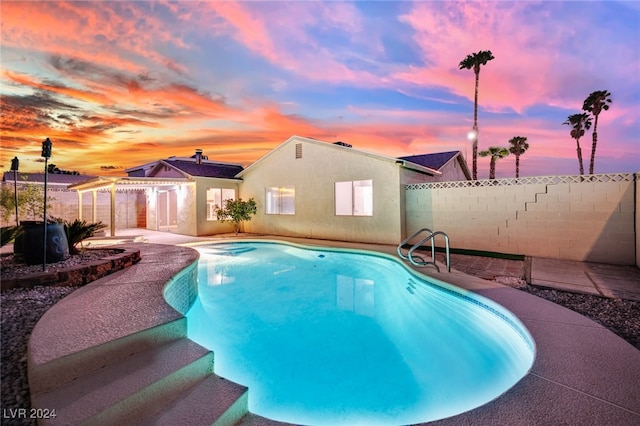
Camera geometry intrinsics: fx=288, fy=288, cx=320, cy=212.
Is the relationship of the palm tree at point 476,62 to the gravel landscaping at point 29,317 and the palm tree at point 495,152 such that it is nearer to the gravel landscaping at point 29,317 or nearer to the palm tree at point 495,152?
the palm tree at point 495,152

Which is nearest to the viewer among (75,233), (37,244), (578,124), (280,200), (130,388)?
(130,388)

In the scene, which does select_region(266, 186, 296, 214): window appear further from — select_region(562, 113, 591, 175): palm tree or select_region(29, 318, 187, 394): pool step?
select_region(562, 113, 591, 175): palm tree

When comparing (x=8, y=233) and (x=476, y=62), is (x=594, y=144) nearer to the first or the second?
(x=476, y=62)

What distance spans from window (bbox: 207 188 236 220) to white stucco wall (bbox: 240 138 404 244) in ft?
2.80

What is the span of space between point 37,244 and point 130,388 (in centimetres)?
424

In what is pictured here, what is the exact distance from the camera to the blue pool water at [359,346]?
2.96 metres

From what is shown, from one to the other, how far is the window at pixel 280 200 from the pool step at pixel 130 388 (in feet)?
37.8

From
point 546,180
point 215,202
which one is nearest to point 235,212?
point 215,202

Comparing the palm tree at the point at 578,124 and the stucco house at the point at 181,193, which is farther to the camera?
the palm tree at the point at 578,124

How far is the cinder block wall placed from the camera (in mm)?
7141

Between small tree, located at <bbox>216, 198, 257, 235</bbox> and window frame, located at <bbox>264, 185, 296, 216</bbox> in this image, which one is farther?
window frame, located at <bbox>264, 185, 296, 216</bbox>

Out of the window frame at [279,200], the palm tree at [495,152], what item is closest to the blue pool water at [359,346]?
the window frame at [279,200]

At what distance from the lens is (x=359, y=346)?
4.16 meters

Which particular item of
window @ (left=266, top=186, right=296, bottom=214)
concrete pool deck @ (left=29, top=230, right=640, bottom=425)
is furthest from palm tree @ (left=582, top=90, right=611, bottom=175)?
concrete pool deck @ (left=29, top=230, right=640, bottom=425)
